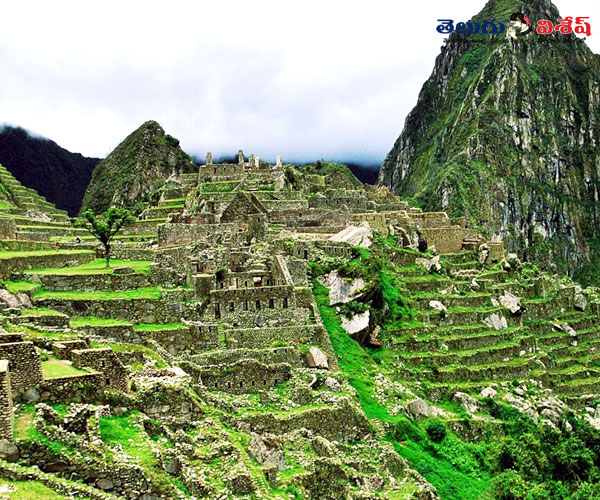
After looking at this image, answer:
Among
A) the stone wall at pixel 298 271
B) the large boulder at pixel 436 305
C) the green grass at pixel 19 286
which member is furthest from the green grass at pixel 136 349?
the large boulder at pixel 436 305

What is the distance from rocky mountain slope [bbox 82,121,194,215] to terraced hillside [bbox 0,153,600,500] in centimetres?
3965

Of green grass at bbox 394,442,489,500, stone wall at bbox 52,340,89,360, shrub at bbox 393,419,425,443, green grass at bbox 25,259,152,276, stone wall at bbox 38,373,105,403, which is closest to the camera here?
stone wall at bbox 38,373,105,403

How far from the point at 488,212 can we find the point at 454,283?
15124cm

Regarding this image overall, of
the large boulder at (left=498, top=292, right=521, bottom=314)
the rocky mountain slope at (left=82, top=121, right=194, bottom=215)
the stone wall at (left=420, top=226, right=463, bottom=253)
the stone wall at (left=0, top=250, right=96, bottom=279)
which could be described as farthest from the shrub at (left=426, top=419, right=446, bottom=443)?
the rocky mountain slope at (left=82, top=121, right=194, bottom=215)

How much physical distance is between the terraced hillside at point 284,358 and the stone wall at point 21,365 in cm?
4

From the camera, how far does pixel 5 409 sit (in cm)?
1121

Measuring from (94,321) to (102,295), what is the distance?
2.06 metres

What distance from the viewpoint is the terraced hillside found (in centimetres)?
1334

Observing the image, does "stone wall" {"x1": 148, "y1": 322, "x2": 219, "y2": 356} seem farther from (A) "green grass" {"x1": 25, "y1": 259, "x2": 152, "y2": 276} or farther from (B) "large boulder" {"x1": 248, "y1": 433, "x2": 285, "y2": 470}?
(B) "large boulder" {"x1": 248, "y1": 433, "x2": 285, "y2": 470}

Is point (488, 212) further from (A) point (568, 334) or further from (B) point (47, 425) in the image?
(B) point (47, 425)

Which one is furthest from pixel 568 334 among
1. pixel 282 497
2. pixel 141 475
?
pixel 141 475

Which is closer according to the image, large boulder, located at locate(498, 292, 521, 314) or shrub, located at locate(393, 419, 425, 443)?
shrub, located at locate(393, 419, 425, 443)

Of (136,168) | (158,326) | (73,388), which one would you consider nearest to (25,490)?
(73,388)

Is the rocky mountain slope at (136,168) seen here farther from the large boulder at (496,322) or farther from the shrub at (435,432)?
the shrub at (435,432)
